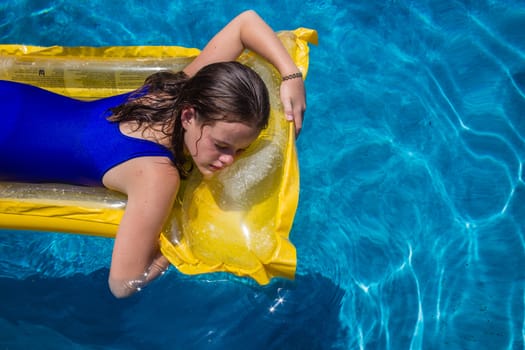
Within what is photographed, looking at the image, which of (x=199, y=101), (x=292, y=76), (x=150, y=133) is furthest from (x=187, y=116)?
(x=292, y=76)

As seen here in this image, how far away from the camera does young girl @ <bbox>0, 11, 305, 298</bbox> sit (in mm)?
2082

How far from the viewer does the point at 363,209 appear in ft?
10.4

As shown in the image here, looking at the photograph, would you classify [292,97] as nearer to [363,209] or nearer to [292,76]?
[292,76]

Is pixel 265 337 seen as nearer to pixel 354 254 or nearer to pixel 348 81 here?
pixel 354 254

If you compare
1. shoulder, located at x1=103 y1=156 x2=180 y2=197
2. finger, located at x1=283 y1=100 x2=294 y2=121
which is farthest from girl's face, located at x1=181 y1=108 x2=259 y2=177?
finger, located at x1=283 y1=100 x2=294 y2=121

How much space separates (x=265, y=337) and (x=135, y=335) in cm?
69

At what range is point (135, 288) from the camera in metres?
2.29

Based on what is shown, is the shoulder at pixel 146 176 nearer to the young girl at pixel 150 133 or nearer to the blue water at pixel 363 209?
the young girl at pixel 150 133

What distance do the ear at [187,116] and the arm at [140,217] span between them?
19cm

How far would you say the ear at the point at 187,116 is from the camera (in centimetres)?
215

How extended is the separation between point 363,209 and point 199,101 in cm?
145

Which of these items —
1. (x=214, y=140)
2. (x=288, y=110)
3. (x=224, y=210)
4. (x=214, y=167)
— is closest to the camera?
(x=214, y=140)

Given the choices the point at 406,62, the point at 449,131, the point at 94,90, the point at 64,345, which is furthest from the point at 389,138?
the point at 64,345

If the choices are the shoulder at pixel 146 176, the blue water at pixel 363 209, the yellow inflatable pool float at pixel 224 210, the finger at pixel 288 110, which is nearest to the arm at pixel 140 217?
the shoulder at pixel 146 176
